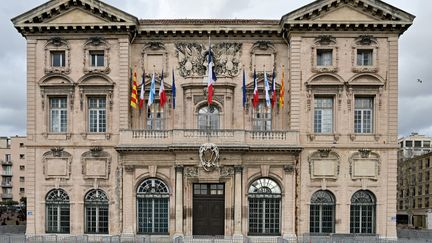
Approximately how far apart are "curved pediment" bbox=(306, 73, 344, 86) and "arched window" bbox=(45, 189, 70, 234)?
62.7ft

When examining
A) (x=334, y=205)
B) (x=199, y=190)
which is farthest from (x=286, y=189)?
(x=199, y=190)

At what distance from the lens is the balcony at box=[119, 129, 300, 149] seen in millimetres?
31859

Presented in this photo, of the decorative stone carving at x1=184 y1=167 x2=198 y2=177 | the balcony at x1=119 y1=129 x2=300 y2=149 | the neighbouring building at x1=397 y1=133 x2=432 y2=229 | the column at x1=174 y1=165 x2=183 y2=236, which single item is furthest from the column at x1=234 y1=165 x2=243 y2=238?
the neighbouring building at x1=397 y1=133 x2=432 y2=229

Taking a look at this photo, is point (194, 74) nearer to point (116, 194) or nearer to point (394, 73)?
point (116, 194)

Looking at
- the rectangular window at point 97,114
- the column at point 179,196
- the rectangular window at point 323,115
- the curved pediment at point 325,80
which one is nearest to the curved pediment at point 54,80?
the rectangular window at point 97,114

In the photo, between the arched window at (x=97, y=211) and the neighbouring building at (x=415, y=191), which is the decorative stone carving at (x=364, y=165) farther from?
the neighbouring building at (x=415, y=191)

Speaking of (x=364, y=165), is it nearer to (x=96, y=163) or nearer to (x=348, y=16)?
(x=348, y=16)

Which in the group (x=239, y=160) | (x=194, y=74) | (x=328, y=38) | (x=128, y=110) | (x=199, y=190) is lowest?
(x=199, y=190)

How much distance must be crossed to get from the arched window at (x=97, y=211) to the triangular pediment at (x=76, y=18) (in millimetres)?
12049

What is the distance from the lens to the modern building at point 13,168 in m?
101

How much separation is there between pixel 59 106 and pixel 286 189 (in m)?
17.3

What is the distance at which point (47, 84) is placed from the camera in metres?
33.4

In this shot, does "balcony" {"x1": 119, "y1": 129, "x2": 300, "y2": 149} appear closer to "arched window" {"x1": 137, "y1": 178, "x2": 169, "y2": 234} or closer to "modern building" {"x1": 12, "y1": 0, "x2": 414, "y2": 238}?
"modern building" {"x1": 12, "y1": 0, "x2": 414, "y2": 238}

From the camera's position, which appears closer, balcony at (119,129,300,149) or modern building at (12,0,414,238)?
balcony at (119,129,300,149)
